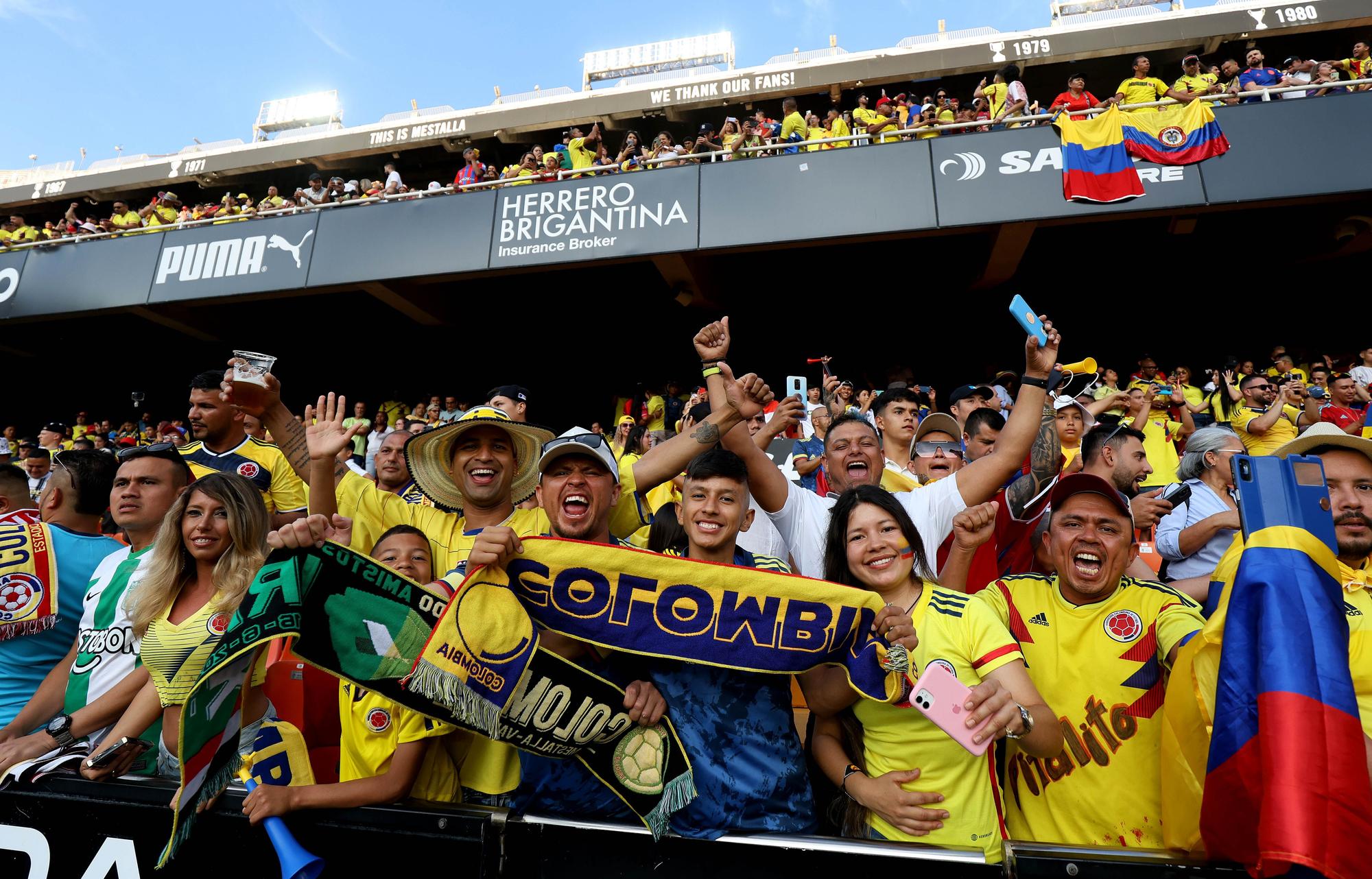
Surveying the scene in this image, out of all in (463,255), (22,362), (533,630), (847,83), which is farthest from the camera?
(22,362)

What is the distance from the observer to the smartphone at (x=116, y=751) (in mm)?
2098

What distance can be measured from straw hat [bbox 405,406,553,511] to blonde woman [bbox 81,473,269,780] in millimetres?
650

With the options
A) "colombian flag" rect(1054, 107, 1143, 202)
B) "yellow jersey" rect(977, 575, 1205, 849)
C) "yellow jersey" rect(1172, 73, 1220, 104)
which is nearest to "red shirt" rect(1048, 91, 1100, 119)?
"colombian flag" rect(1054, 107, 1143, 202)

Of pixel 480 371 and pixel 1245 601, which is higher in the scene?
pixel 480 371

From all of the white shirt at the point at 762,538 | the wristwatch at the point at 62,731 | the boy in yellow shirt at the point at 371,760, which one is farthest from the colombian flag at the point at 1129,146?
the wristwatch at the point at 62,731

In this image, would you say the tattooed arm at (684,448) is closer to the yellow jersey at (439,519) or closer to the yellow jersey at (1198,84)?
the yellow jersey at (439,519)

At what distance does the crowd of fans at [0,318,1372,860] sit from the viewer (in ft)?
6.41

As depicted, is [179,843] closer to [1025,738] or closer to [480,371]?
[1025,738]

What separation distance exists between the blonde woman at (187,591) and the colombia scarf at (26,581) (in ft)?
1.78

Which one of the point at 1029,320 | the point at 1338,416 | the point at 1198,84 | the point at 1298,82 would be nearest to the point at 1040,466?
the point at 1029,320

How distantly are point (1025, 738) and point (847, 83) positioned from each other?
47.8 ft

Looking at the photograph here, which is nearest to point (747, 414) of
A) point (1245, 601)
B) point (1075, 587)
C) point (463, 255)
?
point (1075, 587)

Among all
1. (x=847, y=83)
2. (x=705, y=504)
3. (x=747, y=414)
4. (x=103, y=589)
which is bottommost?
(x=103, y=589)

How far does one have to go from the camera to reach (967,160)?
9289mm
